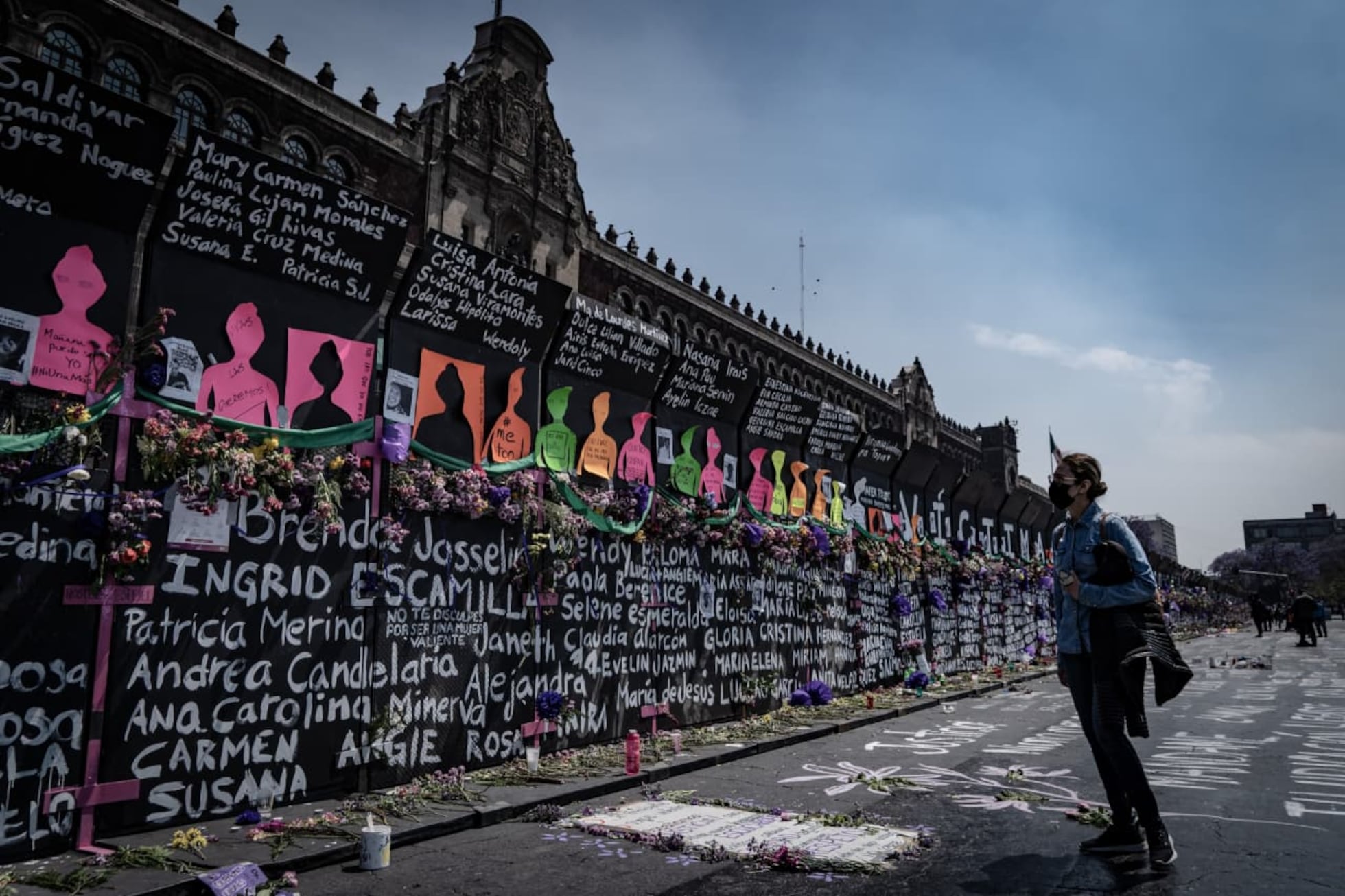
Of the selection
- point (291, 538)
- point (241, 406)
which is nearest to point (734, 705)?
point (291, 538)

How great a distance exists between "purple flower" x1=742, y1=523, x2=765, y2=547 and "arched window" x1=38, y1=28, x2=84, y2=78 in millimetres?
23382

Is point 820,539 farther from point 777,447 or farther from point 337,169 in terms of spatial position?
point 337,169

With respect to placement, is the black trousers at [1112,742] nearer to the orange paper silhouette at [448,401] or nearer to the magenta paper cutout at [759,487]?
the orange paper silhouette at [448,401]

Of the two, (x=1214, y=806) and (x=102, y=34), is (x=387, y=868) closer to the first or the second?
(x=1214, y=806)

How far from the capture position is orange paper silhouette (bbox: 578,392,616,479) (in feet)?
31.2

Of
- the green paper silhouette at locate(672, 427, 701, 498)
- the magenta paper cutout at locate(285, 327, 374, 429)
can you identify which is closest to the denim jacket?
the magenta paper cutout at locate(285, 327, 374, 429)

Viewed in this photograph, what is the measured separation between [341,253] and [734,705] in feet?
23.8

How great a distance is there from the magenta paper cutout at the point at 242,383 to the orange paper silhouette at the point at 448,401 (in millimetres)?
1373

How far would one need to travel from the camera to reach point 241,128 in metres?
27.5

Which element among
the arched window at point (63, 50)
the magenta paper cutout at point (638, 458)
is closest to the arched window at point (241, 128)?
the arched window at point (63, 50)

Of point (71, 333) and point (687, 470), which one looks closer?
point (71, 333)

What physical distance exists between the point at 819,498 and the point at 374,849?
992cm

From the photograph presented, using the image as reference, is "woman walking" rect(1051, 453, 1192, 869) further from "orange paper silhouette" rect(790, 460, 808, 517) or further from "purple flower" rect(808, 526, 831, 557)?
"orange paper silhouette" rect(790, 460, 808, 517)

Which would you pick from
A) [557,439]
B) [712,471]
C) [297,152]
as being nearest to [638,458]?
[557,439]
